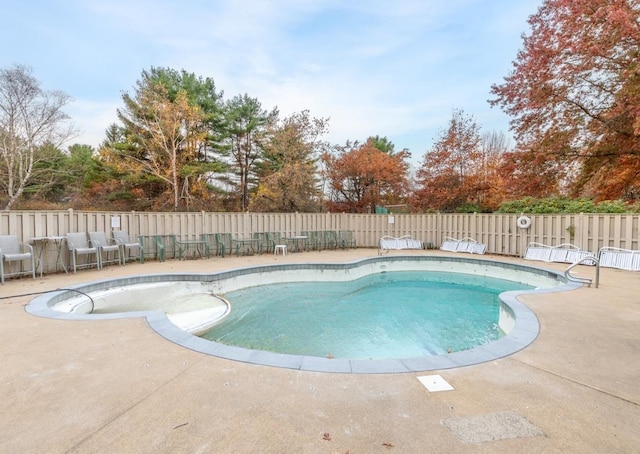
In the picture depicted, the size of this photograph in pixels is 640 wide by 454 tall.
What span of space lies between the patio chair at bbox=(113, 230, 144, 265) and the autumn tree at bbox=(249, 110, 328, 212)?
6.93 meters

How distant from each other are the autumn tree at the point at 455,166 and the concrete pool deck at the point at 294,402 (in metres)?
11.2

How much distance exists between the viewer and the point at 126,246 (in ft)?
23.9

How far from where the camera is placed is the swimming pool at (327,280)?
2340 mm

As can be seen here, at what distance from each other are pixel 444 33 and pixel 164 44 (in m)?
8.35

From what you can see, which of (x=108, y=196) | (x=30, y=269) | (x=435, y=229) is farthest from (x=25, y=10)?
(x=435, y=229)

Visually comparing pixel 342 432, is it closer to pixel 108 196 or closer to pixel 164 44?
pixel 164 44

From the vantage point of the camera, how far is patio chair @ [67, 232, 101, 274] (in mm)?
6137

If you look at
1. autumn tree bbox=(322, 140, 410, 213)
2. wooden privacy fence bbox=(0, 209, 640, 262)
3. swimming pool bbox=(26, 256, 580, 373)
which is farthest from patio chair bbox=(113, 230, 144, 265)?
autumn tree bbox=(322, 140, 410, 213)

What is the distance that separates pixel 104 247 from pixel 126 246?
67cm

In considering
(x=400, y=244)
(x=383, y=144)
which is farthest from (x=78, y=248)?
(x=383, y=144)

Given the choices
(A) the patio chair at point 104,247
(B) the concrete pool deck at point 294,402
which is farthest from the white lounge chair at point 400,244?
(B) the concrete pool deck at point 294,402

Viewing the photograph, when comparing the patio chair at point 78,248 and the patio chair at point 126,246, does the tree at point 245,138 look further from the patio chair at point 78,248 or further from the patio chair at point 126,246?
the patio chair at point 78,248

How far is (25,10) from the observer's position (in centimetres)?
717

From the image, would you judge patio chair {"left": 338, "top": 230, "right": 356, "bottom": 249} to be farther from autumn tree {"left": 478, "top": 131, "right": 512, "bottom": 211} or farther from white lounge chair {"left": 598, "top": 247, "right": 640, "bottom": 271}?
white lounge chair {"left": 598, "top": 247, "right": 640, "bottom": 271}
